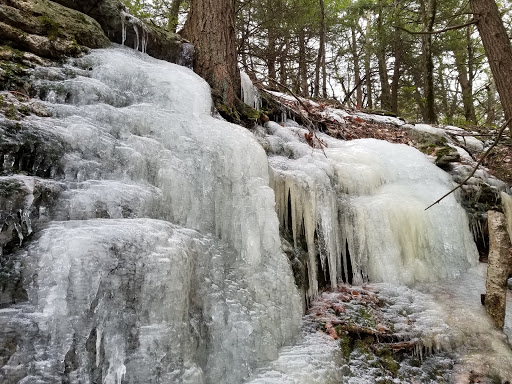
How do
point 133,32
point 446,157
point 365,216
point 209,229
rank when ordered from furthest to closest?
point 446,157 → point 133,32 → point 365,216 → point 209,229

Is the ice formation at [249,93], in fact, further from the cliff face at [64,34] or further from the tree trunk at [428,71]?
the tree trunk at [428,71]

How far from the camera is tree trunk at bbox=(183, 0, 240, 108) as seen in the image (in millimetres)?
4781

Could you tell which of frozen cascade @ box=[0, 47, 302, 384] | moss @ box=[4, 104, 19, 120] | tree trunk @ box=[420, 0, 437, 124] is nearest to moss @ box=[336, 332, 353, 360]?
frozen cascade @ box=[0, 47, 302, 384]

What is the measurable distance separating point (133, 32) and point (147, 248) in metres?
3.83

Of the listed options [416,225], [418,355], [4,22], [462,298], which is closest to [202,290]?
[418,355]

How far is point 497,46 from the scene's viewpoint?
13.7 ft

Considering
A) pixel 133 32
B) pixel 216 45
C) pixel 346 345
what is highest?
pixel 133 32

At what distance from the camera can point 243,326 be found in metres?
2.33

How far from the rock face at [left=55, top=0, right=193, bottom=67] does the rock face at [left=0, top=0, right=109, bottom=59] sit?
376 mm

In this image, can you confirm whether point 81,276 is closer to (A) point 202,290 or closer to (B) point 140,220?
(B) point 140,220

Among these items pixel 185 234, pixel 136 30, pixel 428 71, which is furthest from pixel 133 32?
pixel 428 71

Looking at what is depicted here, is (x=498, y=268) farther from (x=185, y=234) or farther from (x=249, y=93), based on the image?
(x=249, y=93)

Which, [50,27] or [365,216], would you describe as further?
[365,216]

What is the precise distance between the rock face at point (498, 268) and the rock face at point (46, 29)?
4466mm
